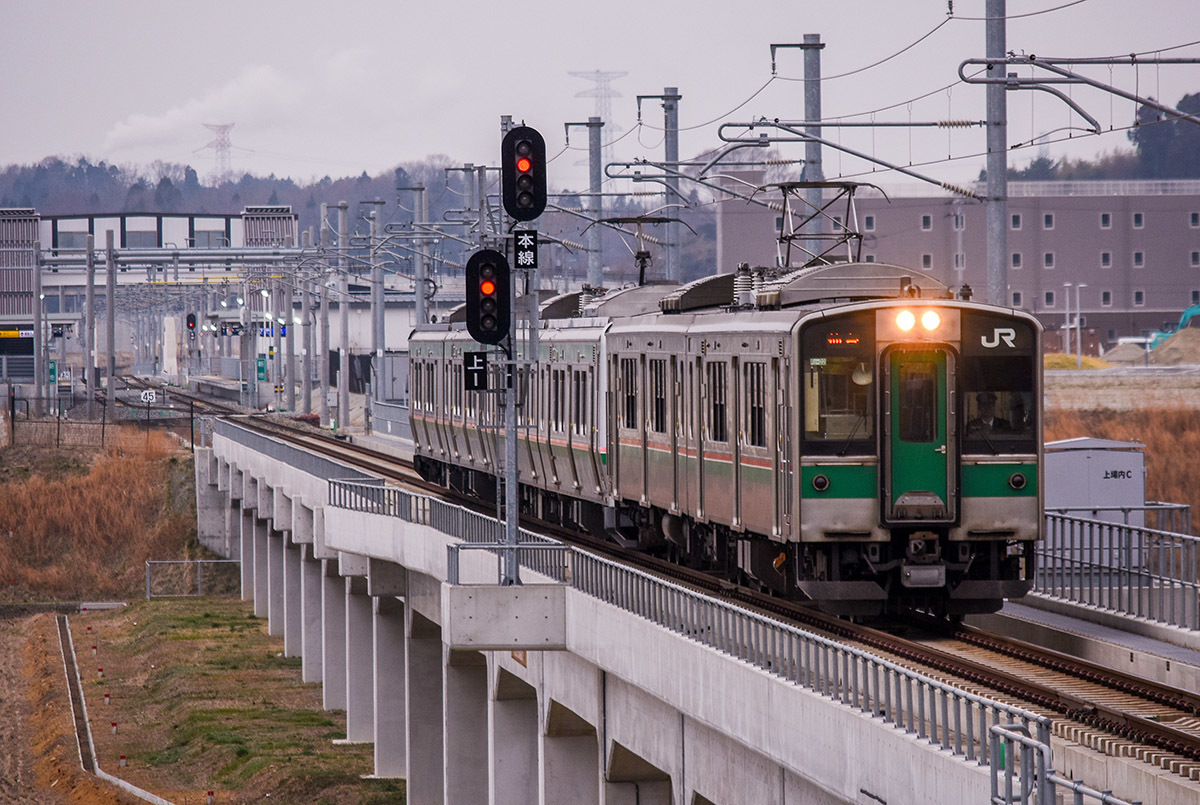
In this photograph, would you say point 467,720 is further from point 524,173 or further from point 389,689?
point 524,173

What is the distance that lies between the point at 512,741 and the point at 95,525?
44.8 m

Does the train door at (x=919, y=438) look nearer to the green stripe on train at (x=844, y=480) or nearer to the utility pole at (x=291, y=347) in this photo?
the green stripe on train at (x=844, y=480)

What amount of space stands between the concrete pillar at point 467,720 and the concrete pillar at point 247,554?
3394 cm

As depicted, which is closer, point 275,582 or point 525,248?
point 525,248

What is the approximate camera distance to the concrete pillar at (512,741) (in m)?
26.2

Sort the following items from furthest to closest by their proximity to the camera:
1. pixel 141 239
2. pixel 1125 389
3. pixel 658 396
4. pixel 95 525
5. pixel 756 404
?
pixel 141 239, pixel 95 525, pixel 1125 389, pixel 658 396, pixel 756 404

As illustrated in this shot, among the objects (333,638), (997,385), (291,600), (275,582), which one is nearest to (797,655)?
(997,385)

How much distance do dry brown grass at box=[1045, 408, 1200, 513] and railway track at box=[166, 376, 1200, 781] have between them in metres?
27.5

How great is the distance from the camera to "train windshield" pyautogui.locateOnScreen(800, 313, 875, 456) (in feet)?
55.3

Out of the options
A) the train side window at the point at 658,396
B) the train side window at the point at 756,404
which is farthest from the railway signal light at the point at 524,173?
the train side window at the point at 658,396

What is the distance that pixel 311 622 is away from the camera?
162 ft

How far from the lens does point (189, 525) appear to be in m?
69.6

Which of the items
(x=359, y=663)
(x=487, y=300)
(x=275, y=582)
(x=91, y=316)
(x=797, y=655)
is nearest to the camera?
(x=797, y=655)

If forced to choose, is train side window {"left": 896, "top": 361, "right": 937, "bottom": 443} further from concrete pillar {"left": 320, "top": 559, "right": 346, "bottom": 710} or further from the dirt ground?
the dirt ground
